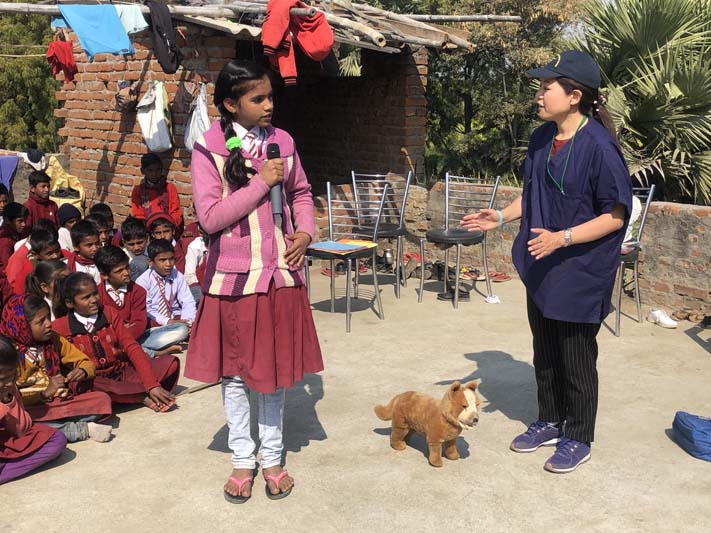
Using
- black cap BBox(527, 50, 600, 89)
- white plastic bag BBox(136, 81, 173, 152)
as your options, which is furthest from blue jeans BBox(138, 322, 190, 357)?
black cap BBox(527, 50, 600, 89)

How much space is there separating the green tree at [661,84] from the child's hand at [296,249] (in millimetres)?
5037

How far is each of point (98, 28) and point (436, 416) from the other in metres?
4.69

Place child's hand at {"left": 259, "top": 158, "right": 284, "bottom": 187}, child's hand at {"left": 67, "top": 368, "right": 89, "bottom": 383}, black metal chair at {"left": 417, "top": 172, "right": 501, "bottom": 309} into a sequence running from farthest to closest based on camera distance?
black metal chair at {"left": 417, "top": 172, "right": 501, "bottom": 309} < child's hand at {"left": 67, "top": 368, "right": 89, "bottom": 383} < child's hand at {"left": 259, "top": 158, "right": 284, "bottom": 187}

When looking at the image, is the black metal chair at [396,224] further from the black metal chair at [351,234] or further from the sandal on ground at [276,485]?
the sandal on ground at [276,485]

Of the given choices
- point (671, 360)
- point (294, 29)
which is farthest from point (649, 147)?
point (294, 29)

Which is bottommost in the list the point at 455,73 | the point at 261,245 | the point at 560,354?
the point at 560,354

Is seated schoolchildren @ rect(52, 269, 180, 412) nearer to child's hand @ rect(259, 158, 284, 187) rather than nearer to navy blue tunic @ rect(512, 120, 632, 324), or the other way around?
child's hand @ rect(259, 158, 284, 187)

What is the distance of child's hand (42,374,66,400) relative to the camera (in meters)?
4.13

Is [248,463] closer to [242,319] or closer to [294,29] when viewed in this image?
[242,319]

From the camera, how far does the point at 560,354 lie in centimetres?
380

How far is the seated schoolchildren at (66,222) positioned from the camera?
7.12 metres

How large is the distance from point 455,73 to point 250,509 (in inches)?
394

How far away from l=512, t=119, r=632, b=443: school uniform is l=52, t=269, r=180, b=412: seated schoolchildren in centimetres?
221

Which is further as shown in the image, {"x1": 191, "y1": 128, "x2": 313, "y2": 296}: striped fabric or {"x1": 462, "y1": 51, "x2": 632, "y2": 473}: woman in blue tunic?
{"x1": 462, "y1": 51, "x2": 632, "y2": 473}: woman in blue tunic
